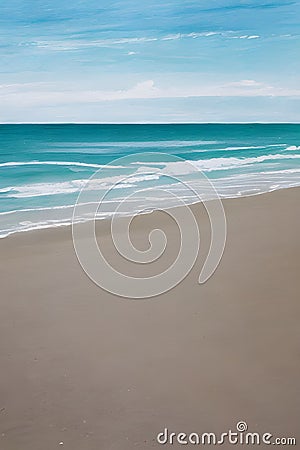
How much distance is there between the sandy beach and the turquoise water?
1.44m

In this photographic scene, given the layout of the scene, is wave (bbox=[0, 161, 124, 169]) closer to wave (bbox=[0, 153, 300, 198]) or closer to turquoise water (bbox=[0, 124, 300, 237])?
turquoise water (bbox=[0, 124, 300, 237])

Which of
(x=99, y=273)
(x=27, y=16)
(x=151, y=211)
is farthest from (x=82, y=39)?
(x=99, y=273)

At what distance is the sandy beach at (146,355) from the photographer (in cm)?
167

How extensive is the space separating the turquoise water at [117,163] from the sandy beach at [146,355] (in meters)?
1.44

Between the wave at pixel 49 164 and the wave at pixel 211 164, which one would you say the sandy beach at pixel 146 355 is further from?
the wave at pixel 49 164

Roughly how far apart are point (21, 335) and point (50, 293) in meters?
0.50

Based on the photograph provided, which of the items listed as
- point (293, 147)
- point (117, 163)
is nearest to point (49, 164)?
point (117, 163)

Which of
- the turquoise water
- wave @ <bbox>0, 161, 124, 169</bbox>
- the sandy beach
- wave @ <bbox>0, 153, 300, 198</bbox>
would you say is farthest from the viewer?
wave @ <bbox>0, 161, 124, 169</bbox>

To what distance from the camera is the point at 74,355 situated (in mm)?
2088

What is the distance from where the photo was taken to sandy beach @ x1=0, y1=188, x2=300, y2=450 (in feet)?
5.47

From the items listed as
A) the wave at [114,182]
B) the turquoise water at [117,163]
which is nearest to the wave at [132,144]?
the turquoise water at [117,163]

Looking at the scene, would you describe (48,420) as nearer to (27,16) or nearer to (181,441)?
(181,441)

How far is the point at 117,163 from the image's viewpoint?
34.6 ft

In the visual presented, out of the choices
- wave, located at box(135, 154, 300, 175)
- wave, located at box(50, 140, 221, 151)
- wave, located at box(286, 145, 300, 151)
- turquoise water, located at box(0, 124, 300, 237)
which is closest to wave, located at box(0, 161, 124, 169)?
turquoise water, located at box(0, 124, 300, 237)
